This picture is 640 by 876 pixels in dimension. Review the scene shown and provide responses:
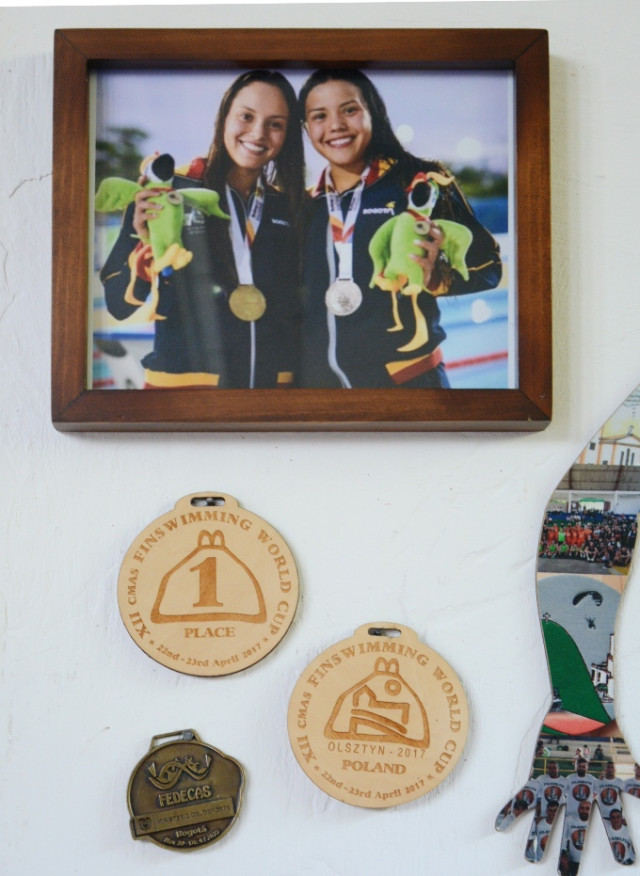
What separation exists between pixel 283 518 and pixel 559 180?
1.32ft

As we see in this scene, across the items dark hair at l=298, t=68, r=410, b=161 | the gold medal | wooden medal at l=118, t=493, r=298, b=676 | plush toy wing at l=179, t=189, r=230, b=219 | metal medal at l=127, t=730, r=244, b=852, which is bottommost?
metal medal at l=127, t=730, r=244, b=852

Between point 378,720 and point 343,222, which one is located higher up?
point 343,222

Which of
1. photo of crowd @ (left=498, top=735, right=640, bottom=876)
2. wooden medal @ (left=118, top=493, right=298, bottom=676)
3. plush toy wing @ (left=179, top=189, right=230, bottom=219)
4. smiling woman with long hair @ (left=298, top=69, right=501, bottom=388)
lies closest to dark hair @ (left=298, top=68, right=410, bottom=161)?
smiling woman with long hair @ (left=298, top=69, right=501, bottom=388)

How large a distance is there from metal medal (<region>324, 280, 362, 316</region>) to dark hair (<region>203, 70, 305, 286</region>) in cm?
5

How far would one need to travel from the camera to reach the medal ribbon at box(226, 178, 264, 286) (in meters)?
0.83

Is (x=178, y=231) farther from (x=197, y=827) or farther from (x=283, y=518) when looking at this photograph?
(x=197, y=827)

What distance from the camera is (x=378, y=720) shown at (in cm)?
80

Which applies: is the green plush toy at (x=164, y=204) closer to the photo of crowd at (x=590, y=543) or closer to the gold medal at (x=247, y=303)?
the gold medal at (x=247, y=303)

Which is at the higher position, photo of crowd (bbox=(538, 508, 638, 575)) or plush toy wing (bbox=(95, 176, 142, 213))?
plush toy wing (bbox=(95, 176, 142, 213))

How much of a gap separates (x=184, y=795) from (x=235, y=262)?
1.53 ft

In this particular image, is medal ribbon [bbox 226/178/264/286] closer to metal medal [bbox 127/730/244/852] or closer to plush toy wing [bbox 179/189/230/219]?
plush toy wing [bbox 179/189/230/219]

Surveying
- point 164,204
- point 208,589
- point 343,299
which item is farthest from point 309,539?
point 164,204

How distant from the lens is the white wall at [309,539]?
80 centimetres

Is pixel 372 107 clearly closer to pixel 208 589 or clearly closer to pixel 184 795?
pixel 208 589
